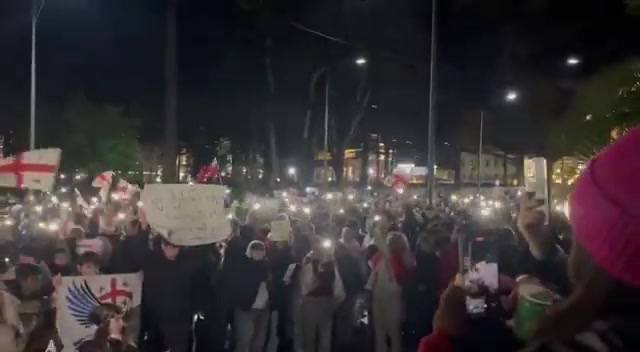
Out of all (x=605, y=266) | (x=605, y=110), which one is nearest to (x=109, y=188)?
(x=605, y=110)

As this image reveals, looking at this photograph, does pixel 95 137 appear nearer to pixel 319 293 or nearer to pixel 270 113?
pixel 270 113

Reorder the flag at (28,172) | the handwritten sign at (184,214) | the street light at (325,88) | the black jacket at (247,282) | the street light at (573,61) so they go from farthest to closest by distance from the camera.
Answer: the street light at (325,88), the street light at (573,61), the flag at (28,172), the black jacket at (247,282), the handwritten sign at (184,214)

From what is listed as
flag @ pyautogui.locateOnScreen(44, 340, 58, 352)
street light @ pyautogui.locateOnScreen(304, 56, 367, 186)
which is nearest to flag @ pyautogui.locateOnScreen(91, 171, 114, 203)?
flag @ pyautogui.locateOnScreen(44, 340, 58, 352)

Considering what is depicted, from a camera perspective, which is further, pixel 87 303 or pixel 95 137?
pixel 95 137

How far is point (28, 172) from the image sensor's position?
10875mm

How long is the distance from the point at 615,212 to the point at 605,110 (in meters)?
2.78

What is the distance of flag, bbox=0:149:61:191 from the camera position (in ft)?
35.5

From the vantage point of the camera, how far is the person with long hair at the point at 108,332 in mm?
7654

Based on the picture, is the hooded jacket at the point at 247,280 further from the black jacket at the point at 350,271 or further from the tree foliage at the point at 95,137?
the tree foliage at the point at 95,137

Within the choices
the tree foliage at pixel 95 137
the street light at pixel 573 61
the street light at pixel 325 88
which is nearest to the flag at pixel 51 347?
the street light at pixel 573 61

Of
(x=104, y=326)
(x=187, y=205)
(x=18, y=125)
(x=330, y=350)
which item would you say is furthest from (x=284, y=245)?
(x=18, y=125)

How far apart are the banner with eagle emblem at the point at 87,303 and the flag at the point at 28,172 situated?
10.1 feet

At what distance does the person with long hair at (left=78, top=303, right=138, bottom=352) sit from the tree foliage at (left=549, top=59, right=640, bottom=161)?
15.9ft

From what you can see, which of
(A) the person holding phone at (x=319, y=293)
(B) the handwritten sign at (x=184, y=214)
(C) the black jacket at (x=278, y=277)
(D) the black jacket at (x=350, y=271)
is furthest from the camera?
(D) the black jacket at (x=350, y=271)
